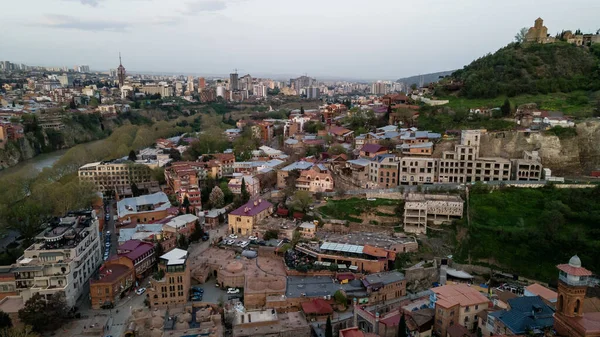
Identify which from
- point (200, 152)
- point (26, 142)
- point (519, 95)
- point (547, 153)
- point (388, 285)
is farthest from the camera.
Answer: point (26, 142)

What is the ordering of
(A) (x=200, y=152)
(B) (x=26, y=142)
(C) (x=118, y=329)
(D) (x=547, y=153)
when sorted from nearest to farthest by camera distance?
(C) (x=118, y=329), (D) (x=547, y=153), (A) (x=200, y=152), (B) (x=26, y=142)

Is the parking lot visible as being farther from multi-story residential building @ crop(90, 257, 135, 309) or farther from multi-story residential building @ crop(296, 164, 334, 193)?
multi-story residential building @ crop(296, 164, 334, 193)

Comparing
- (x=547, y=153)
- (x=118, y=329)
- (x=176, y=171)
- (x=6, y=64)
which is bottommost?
(x=118, y=329)

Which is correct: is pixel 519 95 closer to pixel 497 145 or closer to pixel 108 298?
pixel 497 145

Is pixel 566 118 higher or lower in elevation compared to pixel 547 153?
higher

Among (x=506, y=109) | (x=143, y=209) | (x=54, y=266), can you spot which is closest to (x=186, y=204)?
(x=143, y=209)

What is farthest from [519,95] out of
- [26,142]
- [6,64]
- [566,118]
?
[6,64]

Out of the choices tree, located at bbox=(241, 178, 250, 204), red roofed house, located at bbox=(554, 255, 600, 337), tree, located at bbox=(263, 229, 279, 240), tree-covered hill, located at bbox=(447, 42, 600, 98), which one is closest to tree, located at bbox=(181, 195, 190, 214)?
tree, located at bbox=(241, 178, 250, 204)
